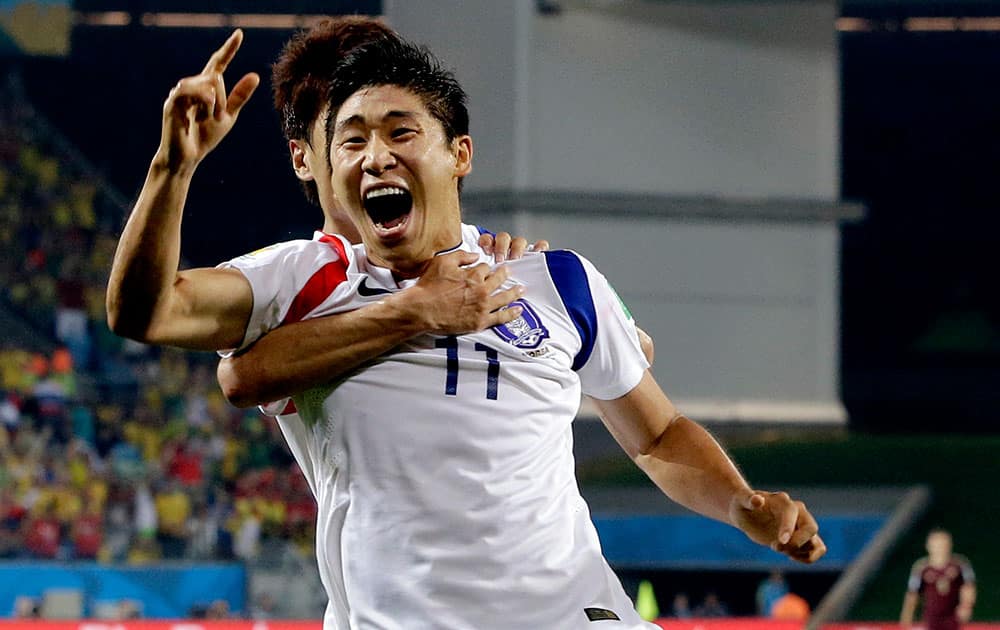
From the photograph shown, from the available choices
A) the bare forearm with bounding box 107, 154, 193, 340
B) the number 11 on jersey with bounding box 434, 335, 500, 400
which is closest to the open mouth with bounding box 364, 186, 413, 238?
the number 11 on jersey with bounding box 434, 335, 500, 400

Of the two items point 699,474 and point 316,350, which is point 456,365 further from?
point 699,474

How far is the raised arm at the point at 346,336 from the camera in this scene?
2.56 metres

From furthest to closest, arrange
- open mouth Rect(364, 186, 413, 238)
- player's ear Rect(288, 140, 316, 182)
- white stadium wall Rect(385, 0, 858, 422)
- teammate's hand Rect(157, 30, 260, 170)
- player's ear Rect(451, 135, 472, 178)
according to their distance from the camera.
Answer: white stadium wall Rect(385, 0, 858, 422) < player's ear Rect(288, 140, 316, 182) < player's ear Rect(451, 135, 472, 178) < open mouth Rect(364, 186, 413, 238) < teammate's hand Rect(157, 30, 260, 170)

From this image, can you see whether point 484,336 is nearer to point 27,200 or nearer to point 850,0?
point 850,0

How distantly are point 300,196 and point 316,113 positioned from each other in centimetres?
1927

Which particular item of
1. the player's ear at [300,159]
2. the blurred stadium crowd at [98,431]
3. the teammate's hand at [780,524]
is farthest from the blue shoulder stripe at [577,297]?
the blurred stadium crowd at [98,431]

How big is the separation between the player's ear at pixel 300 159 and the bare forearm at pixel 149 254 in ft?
3.14

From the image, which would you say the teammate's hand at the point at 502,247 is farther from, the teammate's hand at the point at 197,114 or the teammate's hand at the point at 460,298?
the teammate's hand at the point at 197,114

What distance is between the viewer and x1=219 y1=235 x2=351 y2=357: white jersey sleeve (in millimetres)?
2594

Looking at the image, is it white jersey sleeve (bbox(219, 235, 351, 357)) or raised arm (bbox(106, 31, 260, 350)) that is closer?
raised arm (bbox(106, 31, 260, 350))

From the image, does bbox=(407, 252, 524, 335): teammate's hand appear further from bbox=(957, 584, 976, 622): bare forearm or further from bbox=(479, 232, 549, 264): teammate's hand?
bbox=(957, 584, 976, 622): bare forearm

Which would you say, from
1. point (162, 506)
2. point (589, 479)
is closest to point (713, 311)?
point (589, 479)

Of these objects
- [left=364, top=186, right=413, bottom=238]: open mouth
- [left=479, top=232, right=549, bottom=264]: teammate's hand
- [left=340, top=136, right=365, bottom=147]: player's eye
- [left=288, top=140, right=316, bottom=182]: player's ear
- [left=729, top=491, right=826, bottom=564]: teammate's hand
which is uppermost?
[left=340, top=136, right=365, bottom=147]: player's eye

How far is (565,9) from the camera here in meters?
15.0
